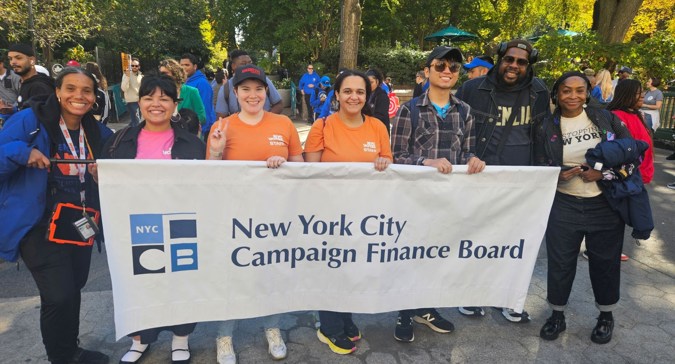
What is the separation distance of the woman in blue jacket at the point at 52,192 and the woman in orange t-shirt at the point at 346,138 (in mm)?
1406

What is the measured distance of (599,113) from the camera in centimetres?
317

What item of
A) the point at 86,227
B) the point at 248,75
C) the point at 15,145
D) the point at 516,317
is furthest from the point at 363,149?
the point at 15,145

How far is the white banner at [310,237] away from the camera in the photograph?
2582 mm

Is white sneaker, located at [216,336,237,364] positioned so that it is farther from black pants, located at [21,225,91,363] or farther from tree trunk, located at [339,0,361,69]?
tree trunk, located at [339,0,361,69]

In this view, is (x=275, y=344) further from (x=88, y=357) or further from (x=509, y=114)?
(x=509, y=114)

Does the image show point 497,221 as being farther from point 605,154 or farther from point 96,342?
point 96,342

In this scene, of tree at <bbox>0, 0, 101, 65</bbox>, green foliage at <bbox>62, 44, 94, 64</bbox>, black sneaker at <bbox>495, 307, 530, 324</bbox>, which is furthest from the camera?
green foliage at <bbox>62, 44, 94, 64</bbox>

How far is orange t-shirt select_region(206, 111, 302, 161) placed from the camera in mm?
2857

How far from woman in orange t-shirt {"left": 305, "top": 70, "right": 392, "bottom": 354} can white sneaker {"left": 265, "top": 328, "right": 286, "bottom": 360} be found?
324 mm

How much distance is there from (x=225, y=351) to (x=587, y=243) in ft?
8.79

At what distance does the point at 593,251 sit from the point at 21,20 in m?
18.7

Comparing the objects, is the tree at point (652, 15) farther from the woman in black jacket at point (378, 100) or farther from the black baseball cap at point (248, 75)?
the black baseball cap at point (248, 75)

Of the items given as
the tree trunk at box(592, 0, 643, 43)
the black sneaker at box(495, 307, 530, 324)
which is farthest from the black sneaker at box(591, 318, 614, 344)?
the tree trunk at box(592, 0, 643, 43)

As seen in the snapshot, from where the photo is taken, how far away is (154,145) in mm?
2787
